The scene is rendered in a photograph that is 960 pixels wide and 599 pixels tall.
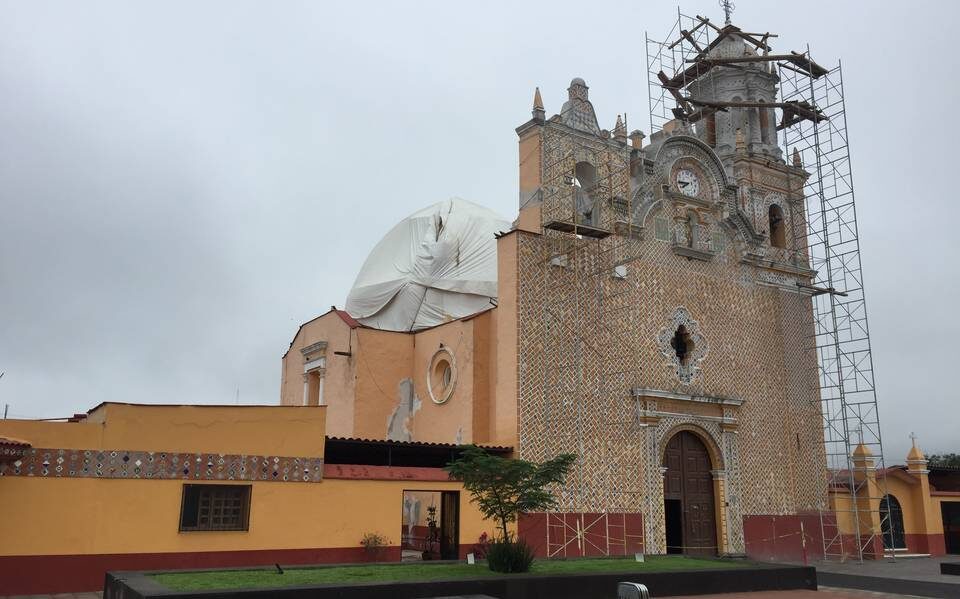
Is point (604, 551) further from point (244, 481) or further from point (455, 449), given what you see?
point (244, 481)

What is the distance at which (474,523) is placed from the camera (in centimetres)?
1432

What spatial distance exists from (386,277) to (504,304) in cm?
837

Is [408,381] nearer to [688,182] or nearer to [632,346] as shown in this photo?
[632,346]

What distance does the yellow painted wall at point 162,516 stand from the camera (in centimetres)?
1082

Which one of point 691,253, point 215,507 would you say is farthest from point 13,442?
point 691,253

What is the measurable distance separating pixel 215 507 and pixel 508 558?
15.0 ft

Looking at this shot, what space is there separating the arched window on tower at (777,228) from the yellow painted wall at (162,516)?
12.5m

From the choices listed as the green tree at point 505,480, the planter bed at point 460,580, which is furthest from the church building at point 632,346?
the green tree at point 505,480

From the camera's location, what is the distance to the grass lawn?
8.94 metres

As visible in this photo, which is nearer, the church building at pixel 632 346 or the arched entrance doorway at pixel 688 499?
the church building at pixel 632 346

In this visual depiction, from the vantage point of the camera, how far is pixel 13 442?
1045cm

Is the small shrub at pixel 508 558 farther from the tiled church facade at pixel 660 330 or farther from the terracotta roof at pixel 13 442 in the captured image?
the terracotta roof at pixel 13 442

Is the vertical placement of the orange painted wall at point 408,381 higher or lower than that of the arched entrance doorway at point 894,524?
higher

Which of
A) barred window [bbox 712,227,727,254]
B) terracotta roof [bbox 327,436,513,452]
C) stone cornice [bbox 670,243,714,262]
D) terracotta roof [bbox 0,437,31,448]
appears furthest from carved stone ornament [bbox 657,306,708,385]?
terracotta roof [bbox 0,437,31,448]
